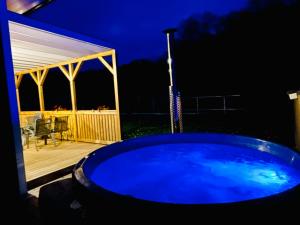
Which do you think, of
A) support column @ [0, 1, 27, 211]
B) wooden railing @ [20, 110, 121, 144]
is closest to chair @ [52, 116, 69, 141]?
wooden railing @ [20, 110, 121, 144]

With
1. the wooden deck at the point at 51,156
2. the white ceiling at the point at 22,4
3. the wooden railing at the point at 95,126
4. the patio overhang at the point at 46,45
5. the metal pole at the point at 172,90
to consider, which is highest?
the white ceiling at the point at 22,4

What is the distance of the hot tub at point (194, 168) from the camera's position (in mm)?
3730

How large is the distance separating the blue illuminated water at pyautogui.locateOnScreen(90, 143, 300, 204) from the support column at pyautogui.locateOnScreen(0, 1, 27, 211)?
1136mm

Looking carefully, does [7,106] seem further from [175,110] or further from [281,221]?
[175,110]

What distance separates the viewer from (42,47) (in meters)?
5.16

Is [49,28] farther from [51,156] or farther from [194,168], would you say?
[194,168]

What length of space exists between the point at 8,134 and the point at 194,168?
366cm

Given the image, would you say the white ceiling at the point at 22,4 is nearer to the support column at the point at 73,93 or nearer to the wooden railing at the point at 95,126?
the support column at the point at 73,93

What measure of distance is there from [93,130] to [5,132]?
3520 millimetres

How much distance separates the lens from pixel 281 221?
1730mm

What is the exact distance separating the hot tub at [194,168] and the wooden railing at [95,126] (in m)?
1.13

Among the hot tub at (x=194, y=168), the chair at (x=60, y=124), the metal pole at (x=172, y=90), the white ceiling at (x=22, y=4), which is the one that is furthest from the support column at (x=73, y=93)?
the metal pole at (x=172, y=90)

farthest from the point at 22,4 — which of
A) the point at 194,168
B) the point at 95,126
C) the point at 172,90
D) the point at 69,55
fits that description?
the point at 194,168

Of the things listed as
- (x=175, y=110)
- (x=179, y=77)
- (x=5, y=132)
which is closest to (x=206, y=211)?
(x=5, y=132)
